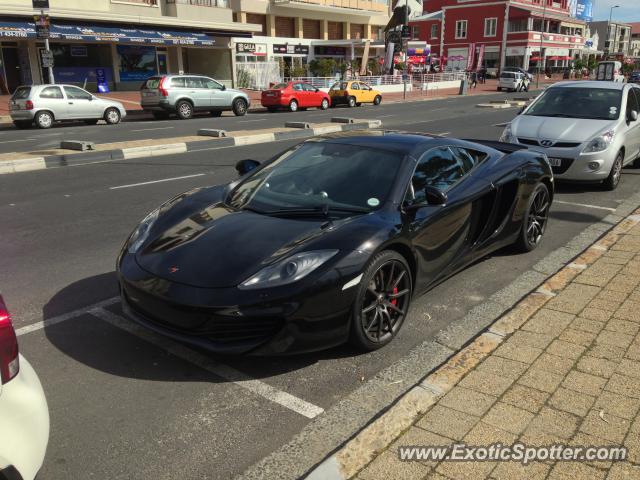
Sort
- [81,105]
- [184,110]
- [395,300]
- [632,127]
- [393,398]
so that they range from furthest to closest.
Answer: [184,110] → [81,105] → [632,127] → [395,300] → [393,398]

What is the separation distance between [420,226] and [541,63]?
265ft

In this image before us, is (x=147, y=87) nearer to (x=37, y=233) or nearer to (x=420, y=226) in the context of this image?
(x=37, y=233)

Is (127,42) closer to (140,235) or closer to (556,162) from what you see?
(556,162)

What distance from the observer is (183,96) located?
76.1 feet

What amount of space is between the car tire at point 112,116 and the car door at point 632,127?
59.0ft

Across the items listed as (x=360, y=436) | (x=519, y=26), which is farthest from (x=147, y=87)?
(x=519, y=26)

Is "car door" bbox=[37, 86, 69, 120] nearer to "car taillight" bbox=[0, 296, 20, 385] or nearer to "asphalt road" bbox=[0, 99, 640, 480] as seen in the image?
"asphalt road" bbox=[0, 99, 640, 480]

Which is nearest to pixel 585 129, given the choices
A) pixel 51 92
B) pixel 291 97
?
pixel 51 92

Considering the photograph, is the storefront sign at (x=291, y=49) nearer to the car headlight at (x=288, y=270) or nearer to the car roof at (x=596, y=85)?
the car roof at (x=596, y=85)

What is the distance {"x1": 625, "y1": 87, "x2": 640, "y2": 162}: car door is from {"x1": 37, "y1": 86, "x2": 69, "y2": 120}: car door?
1797 centimetres

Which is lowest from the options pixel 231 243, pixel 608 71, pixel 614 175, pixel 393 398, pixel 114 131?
pixel 393 398

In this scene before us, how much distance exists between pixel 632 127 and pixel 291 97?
66.4ft

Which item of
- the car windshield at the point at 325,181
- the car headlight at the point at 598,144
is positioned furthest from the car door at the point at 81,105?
the car windshield at the point at 325,181

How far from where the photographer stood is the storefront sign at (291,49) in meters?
49.1
